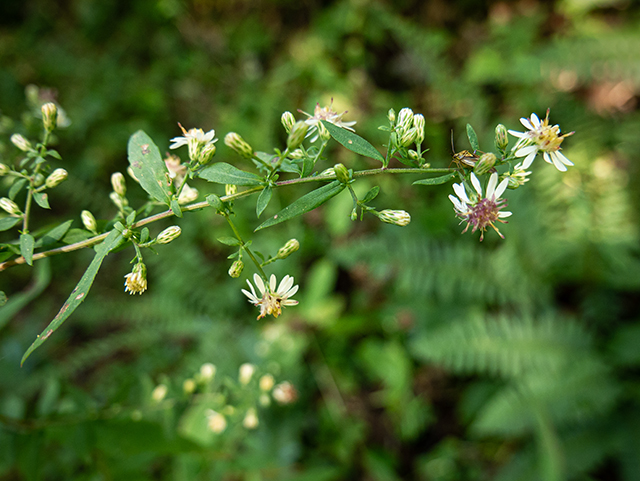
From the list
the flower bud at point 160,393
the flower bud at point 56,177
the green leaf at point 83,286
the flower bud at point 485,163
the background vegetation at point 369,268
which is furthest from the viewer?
the background vegetation at point 369,268

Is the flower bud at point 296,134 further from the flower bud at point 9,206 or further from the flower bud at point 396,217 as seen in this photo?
the flower bud at point 9,206

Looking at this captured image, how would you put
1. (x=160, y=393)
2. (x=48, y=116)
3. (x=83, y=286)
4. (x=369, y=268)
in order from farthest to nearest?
(x=369, y=268), (x=160, y=393), (x=48, y=116), (x=83, y=286)

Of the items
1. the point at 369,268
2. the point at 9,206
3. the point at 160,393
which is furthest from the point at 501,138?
the point at 369,268

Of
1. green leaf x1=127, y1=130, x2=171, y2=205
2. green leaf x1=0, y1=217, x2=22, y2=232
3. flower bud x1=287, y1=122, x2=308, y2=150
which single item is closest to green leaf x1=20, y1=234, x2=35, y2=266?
green leaf x1=0, y1=217, x2=22, y2=232

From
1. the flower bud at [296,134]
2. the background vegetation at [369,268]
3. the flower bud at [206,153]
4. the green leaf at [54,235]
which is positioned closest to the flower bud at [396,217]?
the flower bud at [296,134]

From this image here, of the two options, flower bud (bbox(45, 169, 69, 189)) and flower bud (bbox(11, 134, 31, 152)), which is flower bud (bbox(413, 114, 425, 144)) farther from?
flower bud (bbox(11, 134, 31, 152))

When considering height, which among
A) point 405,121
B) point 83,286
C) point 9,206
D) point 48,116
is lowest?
point 83,286

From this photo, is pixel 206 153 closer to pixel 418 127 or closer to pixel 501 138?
pixel 418 127
